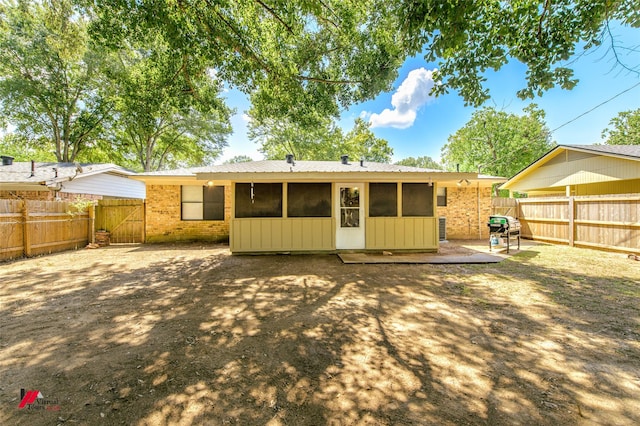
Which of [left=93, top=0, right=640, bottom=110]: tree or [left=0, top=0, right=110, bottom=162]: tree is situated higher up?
[left=0, top=0, right=110, bottom=162]: tree

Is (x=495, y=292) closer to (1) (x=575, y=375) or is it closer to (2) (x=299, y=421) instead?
(1) (x=575, y=375)

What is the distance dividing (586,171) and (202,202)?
53.6 feet

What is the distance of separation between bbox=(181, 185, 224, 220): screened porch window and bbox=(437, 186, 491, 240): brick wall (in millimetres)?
9292

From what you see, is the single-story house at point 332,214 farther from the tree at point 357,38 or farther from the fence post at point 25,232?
the fence post at point 25,232

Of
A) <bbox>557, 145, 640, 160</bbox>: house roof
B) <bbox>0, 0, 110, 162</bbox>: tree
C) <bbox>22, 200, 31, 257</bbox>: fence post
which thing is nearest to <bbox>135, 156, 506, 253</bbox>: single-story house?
<bbox>22, 200, 31, 257</bbox>: fence post

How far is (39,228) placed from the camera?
25.0ft

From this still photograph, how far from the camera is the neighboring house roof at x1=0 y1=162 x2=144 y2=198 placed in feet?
35.6

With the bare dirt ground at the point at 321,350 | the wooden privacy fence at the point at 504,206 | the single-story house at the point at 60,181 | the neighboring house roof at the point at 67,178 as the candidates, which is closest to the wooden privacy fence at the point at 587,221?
the wooden privacy fence at the point at 504,206

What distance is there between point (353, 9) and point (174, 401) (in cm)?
835

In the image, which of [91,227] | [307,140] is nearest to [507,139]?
[307,140]

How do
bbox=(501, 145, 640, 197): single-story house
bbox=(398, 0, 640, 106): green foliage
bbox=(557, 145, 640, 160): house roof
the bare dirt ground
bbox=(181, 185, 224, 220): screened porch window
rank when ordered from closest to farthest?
the bare dirt ground → bbox=(398, 0, 640, 106): green foliage → bbox=(557, 145, 640, 160): house roof → bbox=(501, 145, 640, 197): single-story house → bbox=(181, 185, 224, 220): screened porch window

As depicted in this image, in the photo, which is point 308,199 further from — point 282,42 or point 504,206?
point 504,206

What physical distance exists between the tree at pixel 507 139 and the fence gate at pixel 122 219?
25.1 metres

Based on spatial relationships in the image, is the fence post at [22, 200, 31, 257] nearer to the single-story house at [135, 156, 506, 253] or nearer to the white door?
the single-story house at [135, 156, 506, 253]
